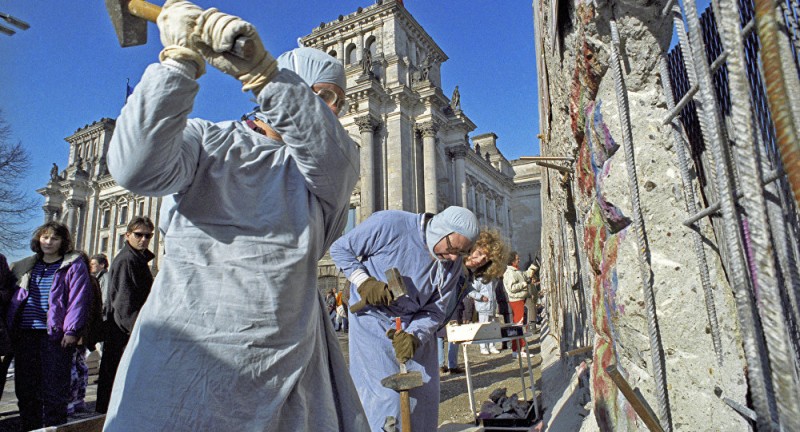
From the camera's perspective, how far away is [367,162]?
24875mm

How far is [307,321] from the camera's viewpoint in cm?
143

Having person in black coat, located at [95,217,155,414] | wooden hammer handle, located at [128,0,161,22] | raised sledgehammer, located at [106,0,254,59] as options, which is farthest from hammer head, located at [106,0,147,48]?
person in black coat, located at [95,217,155,414]

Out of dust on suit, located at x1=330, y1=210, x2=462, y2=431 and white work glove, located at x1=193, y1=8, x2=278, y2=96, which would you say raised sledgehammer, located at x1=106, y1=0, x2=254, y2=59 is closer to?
white work glove, located at x1=193, y1=8, x2=278, y2=96

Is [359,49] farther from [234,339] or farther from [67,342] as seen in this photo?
[234,339]

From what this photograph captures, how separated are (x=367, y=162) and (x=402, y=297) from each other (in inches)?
873

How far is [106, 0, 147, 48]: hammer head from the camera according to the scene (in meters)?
1.54

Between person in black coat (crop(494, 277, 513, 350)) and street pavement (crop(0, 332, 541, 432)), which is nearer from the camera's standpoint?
street pavement (crop(0, 332, 541, 432))

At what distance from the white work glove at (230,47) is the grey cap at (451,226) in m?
1.84

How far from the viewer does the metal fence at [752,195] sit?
914 mm

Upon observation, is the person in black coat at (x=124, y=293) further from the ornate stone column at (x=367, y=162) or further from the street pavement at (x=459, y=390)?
the ornate stone column at (x=367, y=162)

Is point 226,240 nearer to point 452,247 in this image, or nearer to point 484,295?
point 452,247

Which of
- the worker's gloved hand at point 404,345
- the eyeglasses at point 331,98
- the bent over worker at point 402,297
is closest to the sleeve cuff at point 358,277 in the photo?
the bent over worker at point 402,297

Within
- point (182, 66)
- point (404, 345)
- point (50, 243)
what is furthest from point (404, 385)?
point (50, 243)

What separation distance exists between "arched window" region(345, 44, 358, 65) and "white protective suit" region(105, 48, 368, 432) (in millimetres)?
29530
